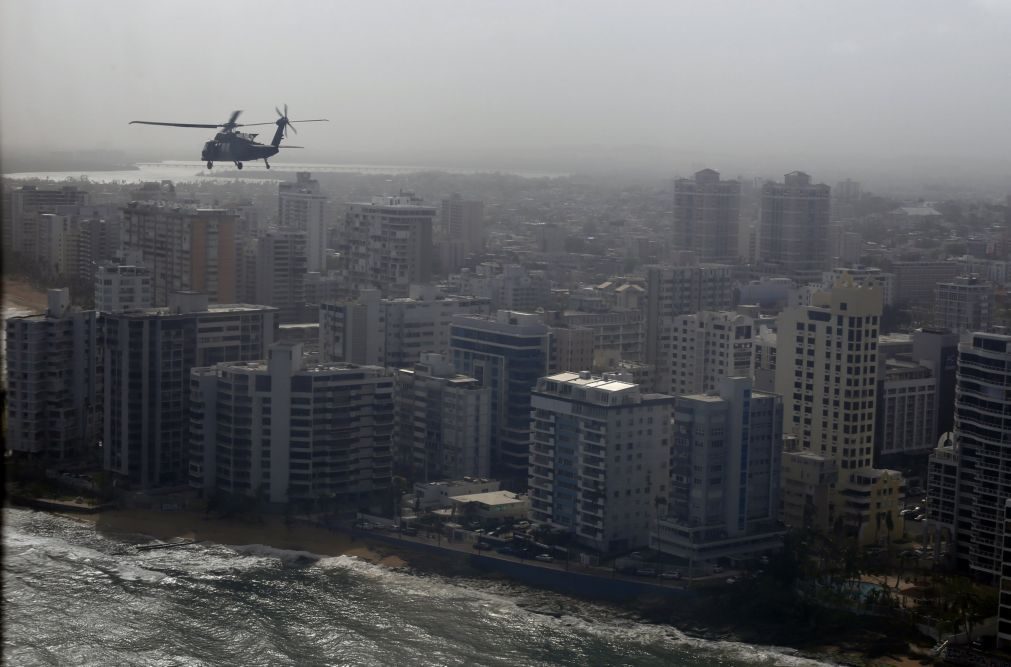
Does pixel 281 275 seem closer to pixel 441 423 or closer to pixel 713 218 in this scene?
pixel 441 423

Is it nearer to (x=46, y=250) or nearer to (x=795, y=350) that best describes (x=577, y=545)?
(x=795, y=350)

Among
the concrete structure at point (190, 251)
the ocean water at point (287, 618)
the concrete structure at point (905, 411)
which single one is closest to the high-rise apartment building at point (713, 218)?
the concrete structure at point (190, 251)

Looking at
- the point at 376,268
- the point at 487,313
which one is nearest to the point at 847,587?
the point at 487,313

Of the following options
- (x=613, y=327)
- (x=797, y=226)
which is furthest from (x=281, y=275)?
(x=797, y=226)

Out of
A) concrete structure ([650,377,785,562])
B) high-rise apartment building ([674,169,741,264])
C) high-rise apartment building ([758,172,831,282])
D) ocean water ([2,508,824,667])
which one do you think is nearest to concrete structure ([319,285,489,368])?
ocean water ([2,508,824,667])

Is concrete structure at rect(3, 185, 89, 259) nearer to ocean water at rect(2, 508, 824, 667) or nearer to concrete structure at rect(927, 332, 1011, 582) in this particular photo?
ocean water at rect(2, 508, 824, 667)

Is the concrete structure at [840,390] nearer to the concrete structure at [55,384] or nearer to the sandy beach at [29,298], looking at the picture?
the concrete structure at [55,384]
